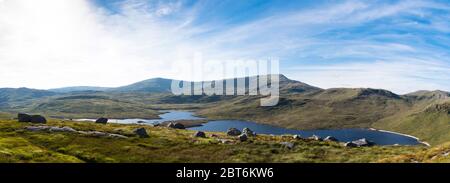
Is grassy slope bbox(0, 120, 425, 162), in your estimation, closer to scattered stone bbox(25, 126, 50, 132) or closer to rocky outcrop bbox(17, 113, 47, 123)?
scattered stone bbox(25, 126, 50, 132)

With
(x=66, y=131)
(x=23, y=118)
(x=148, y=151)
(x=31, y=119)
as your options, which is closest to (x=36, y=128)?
(x=66, y=131)

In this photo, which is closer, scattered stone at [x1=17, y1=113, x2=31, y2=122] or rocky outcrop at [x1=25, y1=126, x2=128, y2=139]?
rocky outcrop at [x1=25, y1=126, x2=128, y2=139]

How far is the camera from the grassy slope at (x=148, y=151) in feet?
249

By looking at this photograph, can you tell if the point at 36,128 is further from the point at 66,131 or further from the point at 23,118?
the point at 23,118

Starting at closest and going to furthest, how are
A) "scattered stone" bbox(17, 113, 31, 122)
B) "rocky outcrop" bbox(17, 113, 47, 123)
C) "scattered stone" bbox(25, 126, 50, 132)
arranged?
1. "scattered stone" bbox(25, 126, 50, 132)
2. "scattered stone" bbox(17, 113, 31, 122)
3. "rocky outcrop" bbox(17, 113, 47, 123)

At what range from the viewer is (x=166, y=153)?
289 feet

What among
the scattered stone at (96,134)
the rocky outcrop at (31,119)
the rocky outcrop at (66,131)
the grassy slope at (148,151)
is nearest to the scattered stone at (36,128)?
the rocky outcrop at (66,131)

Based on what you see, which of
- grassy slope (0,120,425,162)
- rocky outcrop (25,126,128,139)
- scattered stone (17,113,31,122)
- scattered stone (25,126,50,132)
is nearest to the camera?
grassy slope (0,120,425,162)

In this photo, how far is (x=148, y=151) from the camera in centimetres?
8894

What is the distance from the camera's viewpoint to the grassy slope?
249ft

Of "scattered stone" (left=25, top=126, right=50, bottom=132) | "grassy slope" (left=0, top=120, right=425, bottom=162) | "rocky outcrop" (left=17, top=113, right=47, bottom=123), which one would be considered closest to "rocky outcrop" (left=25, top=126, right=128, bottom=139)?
"scattered stone" (left=25, top=126, right=50, bottom=132)
